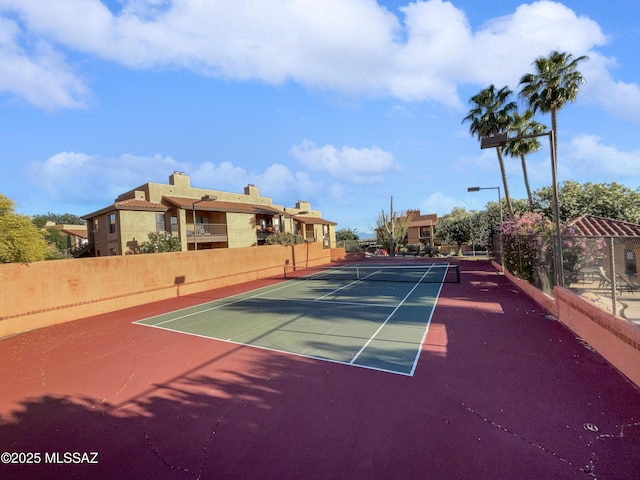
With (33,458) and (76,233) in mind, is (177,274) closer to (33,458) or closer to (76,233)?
(33,458)

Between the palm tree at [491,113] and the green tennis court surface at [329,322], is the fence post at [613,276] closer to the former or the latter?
the green tennis court surface at [329,322]

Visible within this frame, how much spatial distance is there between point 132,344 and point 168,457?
252 inches

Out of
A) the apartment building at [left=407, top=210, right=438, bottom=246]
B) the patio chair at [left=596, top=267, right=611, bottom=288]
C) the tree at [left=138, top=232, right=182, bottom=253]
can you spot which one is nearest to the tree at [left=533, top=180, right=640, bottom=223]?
the patio chair at [left=596, top=267, right=611, bottom=288]

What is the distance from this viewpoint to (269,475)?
151 inches

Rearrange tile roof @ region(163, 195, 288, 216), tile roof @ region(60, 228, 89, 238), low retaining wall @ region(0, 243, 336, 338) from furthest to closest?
tile roof @ region(60, 228, 89, 238), tile roof @ region(163, 195, 288, 216), low retaining wall @ region(0, 243, 336, 338)

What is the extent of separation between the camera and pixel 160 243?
27109 mm

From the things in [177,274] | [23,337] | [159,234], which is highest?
[159,234]

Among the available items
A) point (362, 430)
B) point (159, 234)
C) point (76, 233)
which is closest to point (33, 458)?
point (362, 430)

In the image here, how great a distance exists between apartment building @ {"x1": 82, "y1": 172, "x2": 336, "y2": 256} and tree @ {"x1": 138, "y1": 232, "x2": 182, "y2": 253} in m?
0.62

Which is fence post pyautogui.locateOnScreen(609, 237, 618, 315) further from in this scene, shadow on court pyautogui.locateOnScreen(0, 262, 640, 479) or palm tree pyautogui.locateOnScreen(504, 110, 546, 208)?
palm tree pyautogui.locateOnScreen(504, 110, 546, 208)

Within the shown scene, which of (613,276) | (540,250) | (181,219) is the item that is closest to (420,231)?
(181,219)

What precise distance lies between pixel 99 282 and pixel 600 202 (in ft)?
112

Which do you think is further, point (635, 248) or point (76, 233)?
point (76, 233)

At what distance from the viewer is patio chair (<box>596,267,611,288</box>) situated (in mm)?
7094
